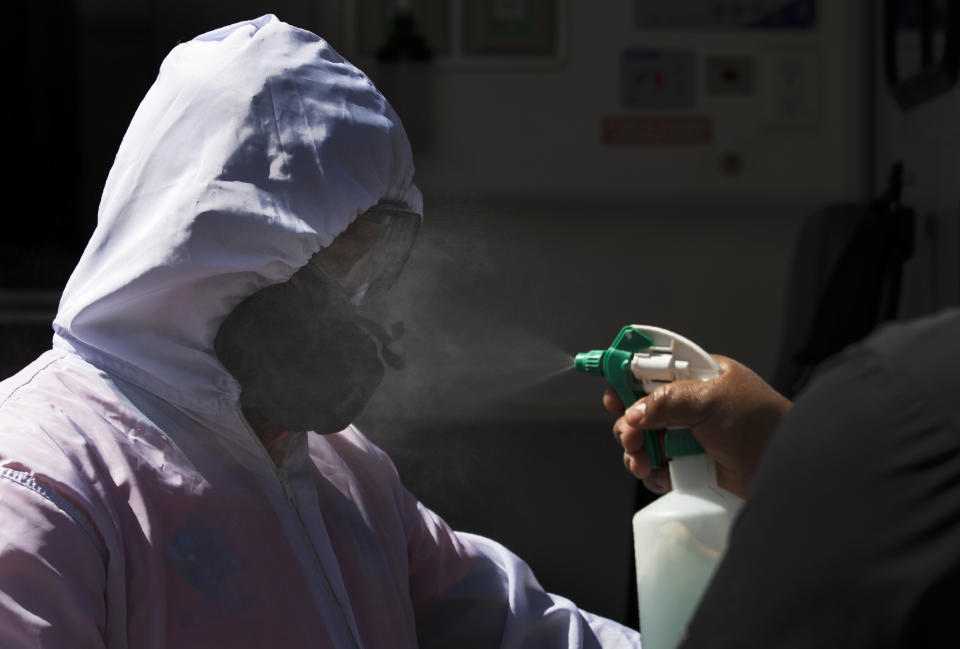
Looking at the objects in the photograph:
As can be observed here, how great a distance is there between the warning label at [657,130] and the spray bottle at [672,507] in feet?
6.02

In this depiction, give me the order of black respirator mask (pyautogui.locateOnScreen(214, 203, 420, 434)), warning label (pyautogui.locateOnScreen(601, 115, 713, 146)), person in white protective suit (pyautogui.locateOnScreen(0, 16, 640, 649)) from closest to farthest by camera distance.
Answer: person in white protective suit (pyautogui.locateOnScreen(0, 16, 640, 649))
black respirator mask (pyautogui.locateOnScreen(214, 203, 420, 434))
warning label (pyautogui.locateOnScreen(601, 115, 713, 146))

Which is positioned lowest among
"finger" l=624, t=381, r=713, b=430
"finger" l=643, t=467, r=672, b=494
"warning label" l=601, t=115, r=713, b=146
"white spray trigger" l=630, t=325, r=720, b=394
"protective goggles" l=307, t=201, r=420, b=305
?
"finger" l=643, t=467, r=672, b=494

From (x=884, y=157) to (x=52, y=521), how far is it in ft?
8.51

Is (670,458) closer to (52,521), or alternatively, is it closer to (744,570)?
(744,570)

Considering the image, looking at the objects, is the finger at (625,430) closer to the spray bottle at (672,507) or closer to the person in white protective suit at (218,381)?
the spray bottle at (672,507)

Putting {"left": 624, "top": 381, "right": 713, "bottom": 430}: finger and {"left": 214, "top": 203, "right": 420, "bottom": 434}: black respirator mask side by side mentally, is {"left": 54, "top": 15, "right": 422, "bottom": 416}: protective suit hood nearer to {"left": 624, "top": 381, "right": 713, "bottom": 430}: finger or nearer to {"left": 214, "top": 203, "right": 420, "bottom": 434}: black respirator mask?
{"left": 214, "top": 203, "right": 420, "bottom": 434}: black respirator mask

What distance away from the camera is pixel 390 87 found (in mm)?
2824

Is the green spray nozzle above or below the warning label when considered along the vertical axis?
below

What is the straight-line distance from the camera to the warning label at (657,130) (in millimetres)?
2912

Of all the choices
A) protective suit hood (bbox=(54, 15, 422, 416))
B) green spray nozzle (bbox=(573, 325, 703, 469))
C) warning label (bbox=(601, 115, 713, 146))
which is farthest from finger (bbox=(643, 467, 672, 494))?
warning label (bbox=(601, 115, 713, 146))

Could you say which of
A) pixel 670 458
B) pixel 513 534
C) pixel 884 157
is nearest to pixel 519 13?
pixel 884 157

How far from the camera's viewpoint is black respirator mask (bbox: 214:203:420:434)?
1.29 m

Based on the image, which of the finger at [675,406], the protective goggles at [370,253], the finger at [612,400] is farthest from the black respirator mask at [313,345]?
the finger at [675,406]

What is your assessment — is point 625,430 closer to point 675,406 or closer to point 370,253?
point 675,406
